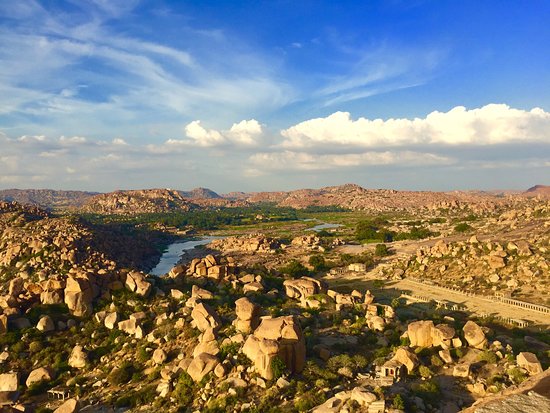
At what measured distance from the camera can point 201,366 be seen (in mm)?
19875

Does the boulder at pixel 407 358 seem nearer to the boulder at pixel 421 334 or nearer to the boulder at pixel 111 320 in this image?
the boulder at pixel 421 334

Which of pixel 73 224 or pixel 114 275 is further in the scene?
pixel 73 224

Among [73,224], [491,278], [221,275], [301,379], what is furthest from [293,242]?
[301,379]

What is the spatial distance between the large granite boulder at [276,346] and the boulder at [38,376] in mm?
11066

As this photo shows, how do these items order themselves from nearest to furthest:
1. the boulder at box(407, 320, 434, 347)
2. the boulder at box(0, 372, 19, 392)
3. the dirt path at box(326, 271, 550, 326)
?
the boulder at box(0, 372, 19, 392), the boulder at box(407, 320, 434, 347), the dirt path at box(326, 271, 550, 326)

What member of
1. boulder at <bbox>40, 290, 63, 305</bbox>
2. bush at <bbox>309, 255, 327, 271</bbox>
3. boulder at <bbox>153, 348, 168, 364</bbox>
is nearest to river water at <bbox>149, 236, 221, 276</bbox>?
bush at <bbox>309, 255, 327, 271</bbox>

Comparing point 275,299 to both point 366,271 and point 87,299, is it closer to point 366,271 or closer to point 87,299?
point 87,299

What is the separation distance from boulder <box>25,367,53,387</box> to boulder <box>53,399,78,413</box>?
380cm

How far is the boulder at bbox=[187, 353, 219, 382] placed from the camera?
64.6 ft

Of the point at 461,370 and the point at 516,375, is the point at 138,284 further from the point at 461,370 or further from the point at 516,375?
the point at 516,375

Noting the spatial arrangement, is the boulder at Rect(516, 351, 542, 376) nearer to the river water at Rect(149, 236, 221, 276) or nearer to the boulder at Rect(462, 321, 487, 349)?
the boulder at Rect(462, 321, 487, 349)

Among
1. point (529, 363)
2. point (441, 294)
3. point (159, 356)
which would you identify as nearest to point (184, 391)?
point (159, 356)

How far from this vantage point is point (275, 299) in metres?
32.8

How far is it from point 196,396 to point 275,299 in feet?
47.4
